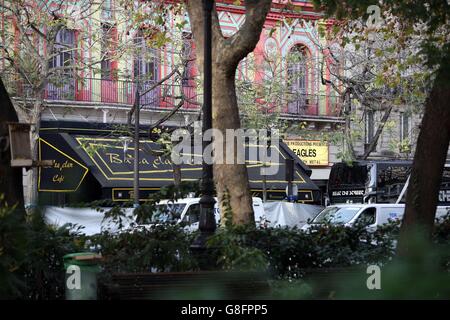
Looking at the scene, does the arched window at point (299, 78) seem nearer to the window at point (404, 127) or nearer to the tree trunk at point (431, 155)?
the window at point (404, 127)

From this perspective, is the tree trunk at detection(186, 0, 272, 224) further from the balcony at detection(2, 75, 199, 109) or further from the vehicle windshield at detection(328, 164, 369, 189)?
the vehicle windshield at detection(328, 164, 369, 189)

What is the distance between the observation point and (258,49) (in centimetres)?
3203

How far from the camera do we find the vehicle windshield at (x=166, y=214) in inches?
341

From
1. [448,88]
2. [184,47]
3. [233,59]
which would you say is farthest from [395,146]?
[448,88]

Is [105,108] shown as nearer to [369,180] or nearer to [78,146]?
[78,146]

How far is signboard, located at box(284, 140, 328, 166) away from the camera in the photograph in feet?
115

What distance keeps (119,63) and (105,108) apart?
1812 millimetres

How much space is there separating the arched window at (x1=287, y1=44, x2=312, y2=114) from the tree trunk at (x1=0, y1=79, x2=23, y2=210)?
74.5 ft

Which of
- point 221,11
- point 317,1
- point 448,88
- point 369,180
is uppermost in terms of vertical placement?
point 221,11

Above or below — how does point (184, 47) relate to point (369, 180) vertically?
above

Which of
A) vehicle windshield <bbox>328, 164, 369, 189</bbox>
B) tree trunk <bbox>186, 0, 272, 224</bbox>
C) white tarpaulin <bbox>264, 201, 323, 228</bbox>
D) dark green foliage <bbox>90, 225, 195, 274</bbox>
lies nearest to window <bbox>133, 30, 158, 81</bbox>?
white tarpaulin <bbox>264, 201, 323, 228</bbox>

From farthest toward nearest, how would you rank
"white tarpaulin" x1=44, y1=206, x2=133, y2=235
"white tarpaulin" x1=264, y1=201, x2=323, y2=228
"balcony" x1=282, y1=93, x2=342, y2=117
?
1. "balcony" x1=282, y1=93, x2=342, y2=117
2. "white tarpaulin" x1=264, y1=201, x2=323, y2=228
3. "white tarpaulin" x1=44, y1=206, x2=133, y2=235

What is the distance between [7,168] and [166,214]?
6.14 ft
